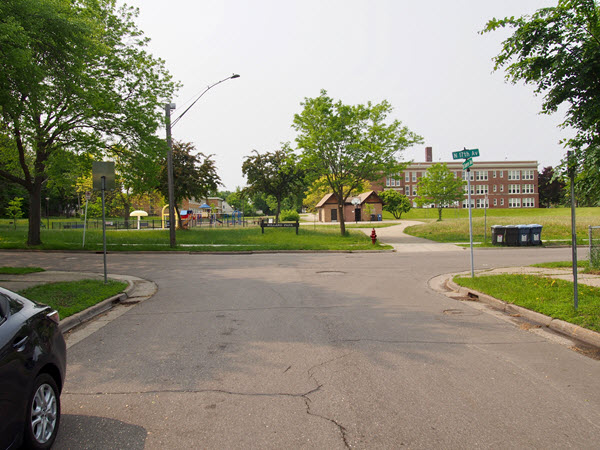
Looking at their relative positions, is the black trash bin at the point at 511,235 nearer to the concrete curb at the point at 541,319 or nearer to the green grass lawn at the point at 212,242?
the green grass lawn at the point at 212,242

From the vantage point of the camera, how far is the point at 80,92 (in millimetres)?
15828

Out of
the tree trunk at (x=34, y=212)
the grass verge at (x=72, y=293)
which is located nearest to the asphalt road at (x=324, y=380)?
the grass verge at (x=72, y=293)

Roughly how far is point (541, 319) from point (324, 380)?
4.64 metres

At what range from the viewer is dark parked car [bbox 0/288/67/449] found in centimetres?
273

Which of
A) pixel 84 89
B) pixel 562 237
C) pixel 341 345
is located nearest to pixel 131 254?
pixel 84 89

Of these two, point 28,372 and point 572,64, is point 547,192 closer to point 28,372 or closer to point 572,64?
point 572,64

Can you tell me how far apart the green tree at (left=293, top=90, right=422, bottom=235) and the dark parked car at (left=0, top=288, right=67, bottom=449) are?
26.2m

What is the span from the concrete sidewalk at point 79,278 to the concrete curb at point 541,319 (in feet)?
24.6

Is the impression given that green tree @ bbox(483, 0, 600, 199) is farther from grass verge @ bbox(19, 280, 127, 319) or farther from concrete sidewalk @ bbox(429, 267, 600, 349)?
grass verge @ bbox(19, 280, 127, 319)

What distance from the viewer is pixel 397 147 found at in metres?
30.1

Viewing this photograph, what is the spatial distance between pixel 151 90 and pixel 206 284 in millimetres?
15389

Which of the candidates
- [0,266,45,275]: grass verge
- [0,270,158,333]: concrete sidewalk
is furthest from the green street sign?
[0,266,45,275]: grass verge

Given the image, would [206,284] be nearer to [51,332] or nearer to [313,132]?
[51,332]

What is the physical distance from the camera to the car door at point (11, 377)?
266 cm
